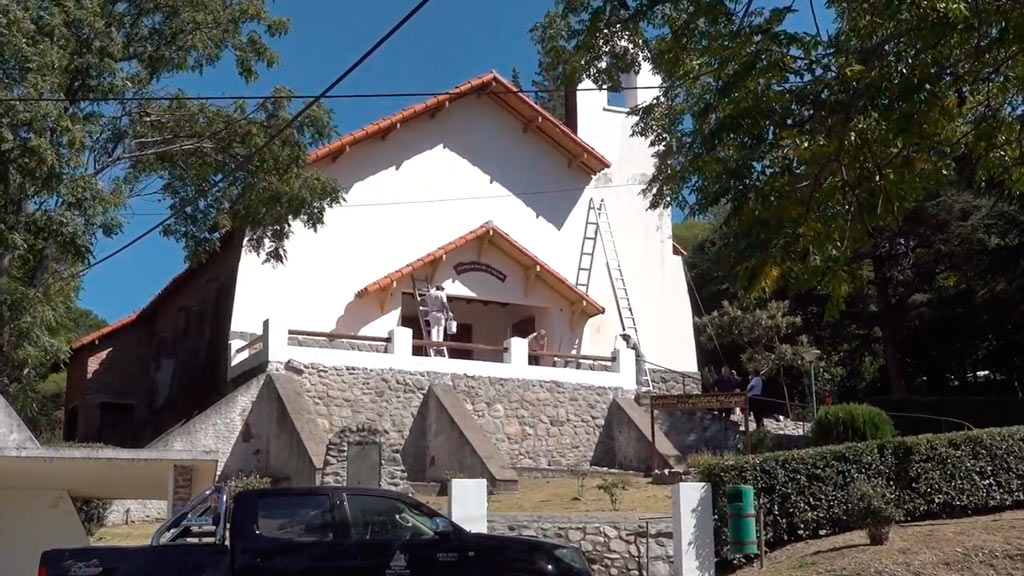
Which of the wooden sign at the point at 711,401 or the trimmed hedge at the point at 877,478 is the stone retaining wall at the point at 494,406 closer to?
the wooden sign at the point at 711,401

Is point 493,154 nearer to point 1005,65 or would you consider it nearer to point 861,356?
point 861,356

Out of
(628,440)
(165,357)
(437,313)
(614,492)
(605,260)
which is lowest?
(614,492)

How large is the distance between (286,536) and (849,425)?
12692 millimetres

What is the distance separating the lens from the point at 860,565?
40.6 ft

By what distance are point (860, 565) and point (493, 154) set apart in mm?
17343

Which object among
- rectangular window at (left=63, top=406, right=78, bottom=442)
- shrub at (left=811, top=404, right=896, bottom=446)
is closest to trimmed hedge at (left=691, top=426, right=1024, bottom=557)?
shrub at (left=811, top=404, right=896, bottom=446)

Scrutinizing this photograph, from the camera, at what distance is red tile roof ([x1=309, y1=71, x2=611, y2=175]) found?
25.2 metres

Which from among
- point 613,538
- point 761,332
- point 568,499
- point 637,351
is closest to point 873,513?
point 613,538

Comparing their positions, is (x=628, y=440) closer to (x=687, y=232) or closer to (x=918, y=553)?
(x=918, y=553)

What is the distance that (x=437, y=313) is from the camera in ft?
80.2

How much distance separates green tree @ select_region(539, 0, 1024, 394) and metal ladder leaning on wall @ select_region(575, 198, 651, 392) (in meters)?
16.7

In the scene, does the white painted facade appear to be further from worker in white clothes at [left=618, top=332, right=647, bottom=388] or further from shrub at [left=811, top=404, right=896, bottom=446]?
shrub at [left=811, top=404, right=896, bottom=446]

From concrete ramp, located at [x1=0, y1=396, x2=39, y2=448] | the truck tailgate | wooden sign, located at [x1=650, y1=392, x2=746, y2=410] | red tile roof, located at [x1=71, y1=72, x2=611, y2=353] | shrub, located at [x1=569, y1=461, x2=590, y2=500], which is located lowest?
the truck tailgate

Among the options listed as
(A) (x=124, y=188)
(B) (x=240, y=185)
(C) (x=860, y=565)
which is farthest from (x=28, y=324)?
(C) (x=860, y=565)
